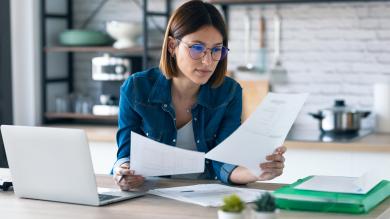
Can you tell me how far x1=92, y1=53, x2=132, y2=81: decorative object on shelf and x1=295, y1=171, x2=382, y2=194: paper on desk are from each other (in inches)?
102

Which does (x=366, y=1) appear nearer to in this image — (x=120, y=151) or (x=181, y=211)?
(x=120, y=151)

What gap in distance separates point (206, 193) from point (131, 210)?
31 centimetres

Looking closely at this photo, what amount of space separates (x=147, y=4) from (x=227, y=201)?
3396 millimetres

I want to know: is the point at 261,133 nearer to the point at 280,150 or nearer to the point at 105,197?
the point at 280,150

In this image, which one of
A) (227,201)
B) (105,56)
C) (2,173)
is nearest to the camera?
(227,201)

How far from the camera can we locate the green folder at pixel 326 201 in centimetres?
217

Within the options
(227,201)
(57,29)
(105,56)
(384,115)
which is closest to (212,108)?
(227,201)

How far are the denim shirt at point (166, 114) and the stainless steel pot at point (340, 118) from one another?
156cm

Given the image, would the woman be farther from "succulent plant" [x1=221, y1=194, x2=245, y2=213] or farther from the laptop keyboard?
"succulent plant" [x1=221, y1=194, x2=245, y2=213]

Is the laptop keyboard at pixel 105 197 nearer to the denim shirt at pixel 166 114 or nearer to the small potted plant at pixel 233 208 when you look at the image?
the denim shirt at pixel 166 114

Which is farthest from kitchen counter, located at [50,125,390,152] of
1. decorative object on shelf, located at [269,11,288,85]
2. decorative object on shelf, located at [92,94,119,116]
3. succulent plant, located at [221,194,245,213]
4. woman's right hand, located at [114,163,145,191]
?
A: succulent plant, located at [221,194,245,213]

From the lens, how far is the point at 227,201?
182cm

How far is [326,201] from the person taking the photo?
218 cm

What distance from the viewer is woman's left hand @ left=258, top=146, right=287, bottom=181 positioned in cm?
248
